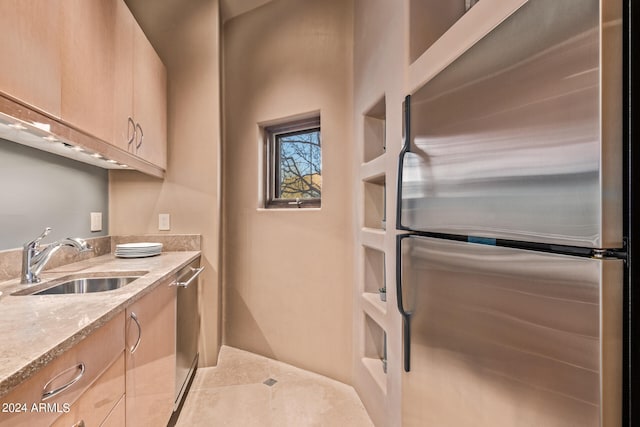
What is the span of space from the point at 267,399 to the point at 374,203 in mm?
1444

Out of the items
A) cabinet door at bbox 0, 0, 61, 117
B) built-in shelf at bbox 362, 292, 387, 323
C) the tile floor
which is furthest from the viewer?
the tile floor

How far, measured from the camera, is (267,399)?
76.1 inches

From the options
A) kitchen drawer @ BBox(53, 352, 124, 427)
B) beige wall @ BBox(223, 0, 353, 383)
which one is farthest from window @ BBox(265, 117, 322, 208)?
kitchen drawer @ BBox(53, 352, 124, 427)

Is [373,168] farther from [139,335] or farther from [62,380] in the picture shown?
[62,380]

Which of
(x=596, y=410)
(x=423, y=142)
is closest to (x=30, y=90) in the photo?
(x=423, y=142)

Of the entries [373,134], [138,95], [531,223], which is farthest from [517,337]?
[138,95]

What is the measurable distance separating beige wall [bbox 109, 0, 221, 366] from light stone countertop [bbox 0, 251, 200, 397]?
943mm

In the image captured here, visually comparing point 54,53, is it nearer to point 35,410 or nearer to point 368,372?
point 35,410

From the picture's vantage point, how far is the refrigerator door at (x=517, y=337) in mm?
515

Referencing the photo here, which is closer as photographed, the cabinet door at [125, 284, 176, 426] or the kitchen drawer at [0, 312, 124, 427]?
the kitchen drawer at [0, 312, 124, 427]

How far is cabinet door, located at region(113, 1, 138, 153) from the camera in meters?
1.51

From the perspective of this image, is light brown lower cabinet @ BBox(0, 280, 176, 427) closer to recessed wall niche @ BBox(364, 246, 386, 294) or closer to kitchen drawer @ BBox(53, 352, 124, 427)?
kitchen drawer @ BBox(53, 352, 124, 427)

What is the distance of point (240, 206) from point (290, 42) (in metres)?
1.40

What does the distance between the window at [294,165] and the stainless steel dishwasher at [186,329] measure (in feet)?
2.93
